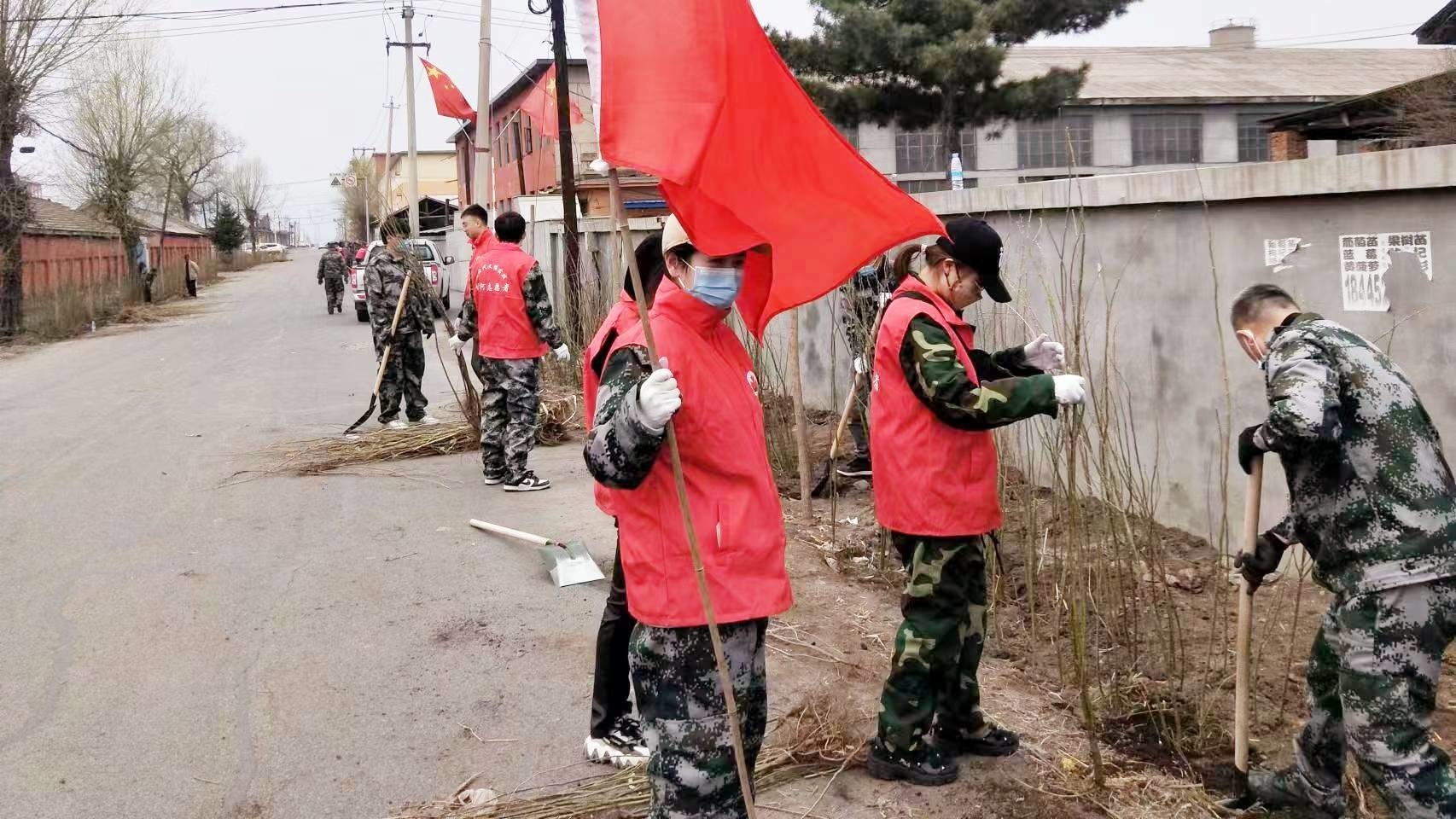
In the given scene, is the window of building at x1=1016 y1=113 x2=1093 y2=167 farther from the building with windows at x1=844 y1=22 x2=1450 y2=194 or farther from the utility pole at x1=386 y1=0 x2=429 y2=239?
the utility pole at x1=386 y1=0 x2=429 y2=239

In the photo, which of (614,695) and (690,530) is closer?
(690,530)

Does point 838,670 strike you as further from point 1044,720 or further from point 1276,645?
point 1276,645

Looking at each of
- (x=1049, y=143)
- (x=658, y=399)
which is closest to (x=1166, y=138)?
(x=1049, y=143)

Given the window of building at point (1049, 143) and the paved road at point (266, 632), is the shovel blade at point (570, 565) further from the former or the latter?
Answer: the window of building at point (1049, 143)

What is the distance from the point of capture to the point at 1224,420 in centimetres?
563

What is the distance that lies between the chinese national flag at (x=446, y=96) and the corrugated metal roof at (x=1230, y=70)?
41.7 feet

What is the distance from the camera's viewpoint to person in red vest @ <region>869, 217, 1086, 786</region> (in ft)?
11.7

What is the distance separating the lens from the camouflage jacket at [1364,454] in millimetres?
2855

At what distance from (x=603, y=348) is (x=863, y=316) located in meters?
3.90

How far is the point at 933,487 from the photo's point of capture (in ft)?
11.7

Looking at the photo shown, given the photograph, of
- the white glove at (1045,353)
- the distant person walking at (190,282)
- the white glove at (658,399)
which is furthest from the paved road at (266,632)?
the distant person walking at (190,282)

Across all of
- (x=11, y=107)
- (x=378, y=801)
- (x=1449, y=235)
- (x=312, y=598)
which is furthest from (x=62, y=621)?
(x=11, y=107)

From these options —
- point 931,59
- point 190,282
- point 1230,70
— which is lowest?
point 190,282

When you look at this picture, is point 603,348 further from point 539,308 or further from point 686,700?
point 539,308
